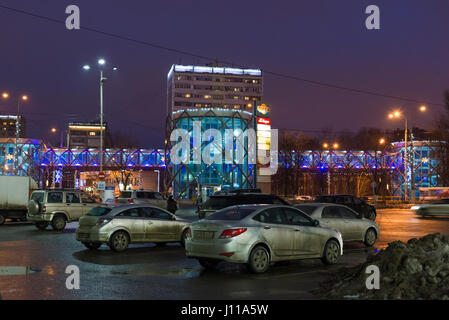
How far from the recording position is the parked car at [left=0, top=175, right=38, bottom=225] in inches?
1024

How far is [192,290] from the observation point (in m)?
8.80

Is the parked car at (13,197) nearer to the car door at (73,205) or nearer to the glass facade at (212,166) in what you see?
the car door at (73,205)

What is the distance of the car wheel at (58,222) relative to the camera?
22.3 m

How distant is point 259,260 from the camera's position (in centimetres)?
1072

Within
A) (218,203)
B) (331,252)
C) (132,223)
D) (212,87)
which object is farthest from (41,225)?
(212,87)

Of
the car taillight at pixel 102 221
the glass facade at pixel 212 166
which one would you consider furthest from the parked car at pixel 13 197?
the glass facade at pixel 212 166

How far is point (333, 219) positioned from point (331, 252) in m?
3.12

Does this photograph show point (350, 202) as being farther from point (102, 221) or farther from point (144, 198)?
point (102, 221)

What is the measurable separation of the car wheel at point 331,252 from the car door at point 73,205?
14354 mm

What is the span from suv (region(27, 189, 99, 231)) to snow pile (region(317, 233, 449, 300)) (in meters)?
16.5

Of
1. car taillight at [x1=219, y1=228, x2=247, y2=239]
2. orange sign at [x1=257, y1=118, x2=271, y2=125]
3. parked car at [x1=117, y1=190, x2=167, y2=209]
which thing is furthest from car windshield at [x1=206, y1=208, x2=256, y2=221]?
orange sign at [x1=257, y1=118, x2=271, y2=125]

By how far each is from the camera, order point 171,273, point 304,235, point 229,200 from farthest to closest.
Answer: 1. point 229,200
2. point 304,235
3. point 171,273

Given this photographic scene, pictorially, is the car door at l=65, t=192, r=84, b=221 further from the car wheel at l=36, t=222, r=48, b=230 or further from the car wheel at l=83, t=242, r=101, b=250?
the car wheel at l=83, t=242, r=101, b=250
